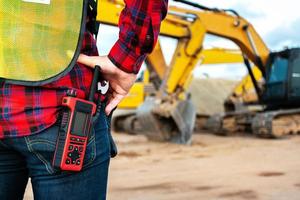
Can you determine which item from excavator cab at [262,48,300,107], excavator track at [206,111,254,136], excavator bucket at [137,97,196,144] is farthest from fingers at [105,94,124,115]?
excavator track at [206,111,254,136]

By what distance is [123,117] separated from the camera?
13.6 metres

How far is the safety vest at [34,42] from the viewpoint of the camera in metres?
1.12

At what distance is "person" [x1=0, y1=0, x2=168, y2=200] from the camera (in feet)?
3.60

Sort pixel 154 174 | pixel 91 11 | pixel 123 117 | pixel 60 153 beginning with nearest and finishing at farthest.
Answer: pixel 60 153
pixel 91 11
pixel 154 174
pixel 123 117

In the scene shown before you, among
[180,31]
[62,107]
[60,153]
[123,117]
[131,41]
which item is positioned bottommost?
[123,117]

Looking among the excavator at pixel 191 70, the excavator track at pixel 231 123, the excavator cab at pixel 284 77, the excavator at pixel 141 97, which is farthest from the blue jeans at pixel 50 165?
the excavator at pixel 141 97

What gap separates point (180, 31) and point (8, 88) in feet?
28.2

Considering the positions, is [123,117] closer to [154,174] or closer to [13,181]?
[154,174]

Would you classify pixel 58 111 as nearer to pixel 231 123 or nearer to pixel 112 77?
pixel 112 77

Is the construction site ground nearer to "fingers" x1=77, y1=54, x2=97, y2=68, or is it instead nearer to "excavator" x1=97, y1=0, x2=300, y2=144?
"excavator" x1=97, y1=0, x2=300, y2=144

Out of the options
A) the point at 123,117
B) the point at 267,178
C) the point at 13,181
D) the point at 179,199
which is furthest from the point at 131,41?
the point at 123,117

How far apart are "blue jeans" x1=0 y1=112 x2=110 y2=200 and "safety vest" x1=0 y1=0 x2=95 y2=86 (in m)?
0.14

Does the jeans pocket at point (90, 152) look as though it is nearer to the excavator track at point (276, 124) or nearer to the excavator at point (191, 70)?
the excavator at point (191, 70)

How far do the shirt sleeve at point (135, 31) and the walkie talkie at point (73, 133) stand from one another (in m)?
0.14
